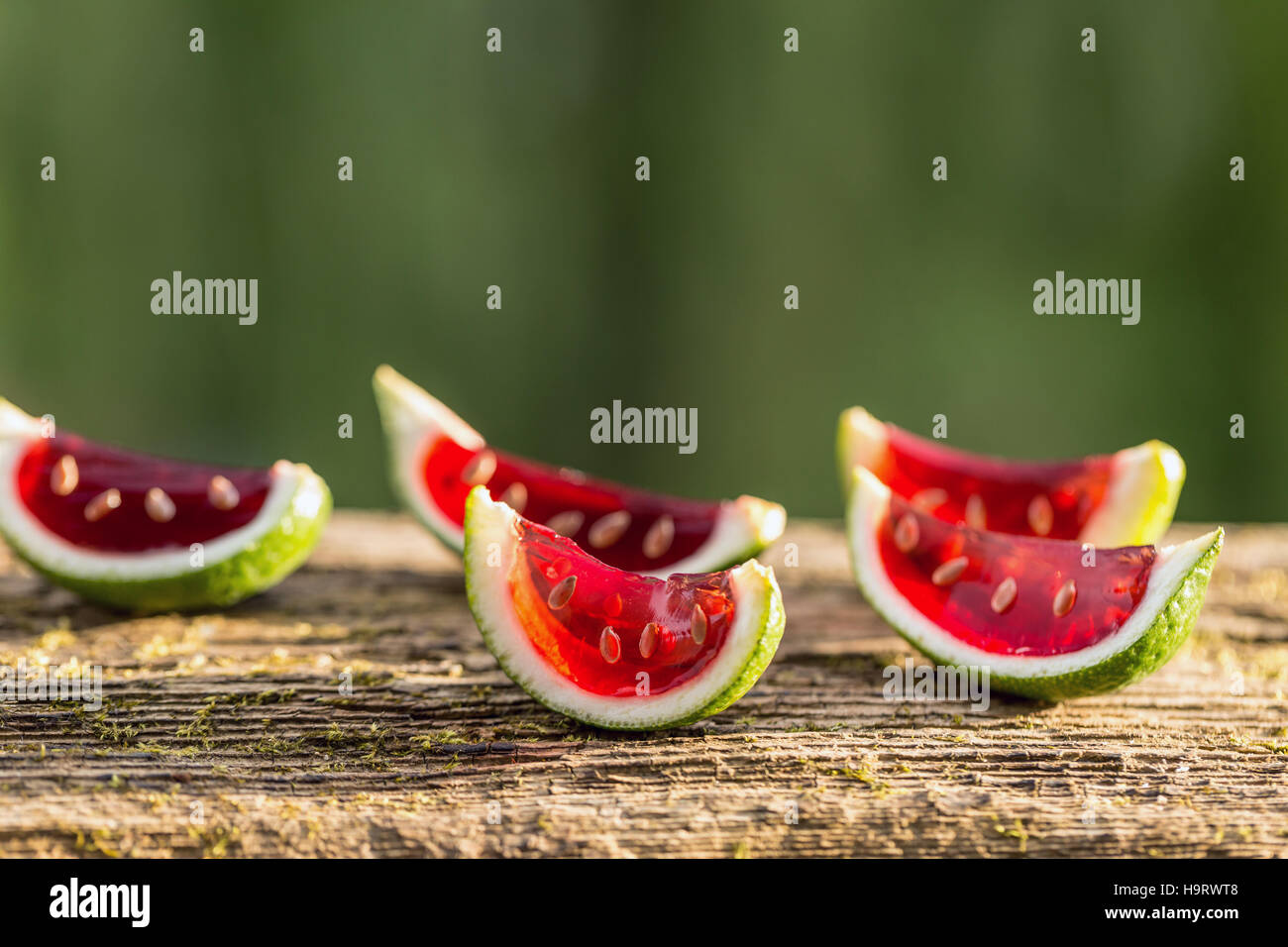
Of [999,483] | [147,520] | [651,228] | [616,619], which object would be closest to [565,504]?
[616,619]

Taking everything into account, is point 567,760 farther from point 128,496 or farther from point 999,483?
point 999,483

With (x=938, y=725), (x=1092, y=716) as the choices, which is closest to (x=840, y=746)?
(x=938, y=725)

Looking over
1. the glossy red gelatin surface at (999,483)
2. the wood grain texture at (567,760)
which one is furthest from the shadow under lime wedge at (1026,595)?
the glossy red gelatin surface at (999,483)

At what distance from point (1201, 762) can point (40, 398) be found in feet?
22.4

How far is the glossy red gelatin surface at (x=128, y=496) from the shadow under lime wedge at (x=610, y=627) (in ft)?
3.18

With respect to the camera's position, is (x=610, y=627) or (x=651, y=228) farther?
(x=651, y=228)

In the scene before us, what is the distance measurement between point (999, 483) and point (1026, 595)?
2.53ft

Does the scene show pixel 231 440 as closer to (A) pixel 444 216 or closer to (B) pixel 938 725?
(A) pixel 444 216

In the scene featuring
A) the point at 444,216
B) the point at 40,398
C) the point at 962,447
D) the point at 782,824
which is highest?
the point at 444,216

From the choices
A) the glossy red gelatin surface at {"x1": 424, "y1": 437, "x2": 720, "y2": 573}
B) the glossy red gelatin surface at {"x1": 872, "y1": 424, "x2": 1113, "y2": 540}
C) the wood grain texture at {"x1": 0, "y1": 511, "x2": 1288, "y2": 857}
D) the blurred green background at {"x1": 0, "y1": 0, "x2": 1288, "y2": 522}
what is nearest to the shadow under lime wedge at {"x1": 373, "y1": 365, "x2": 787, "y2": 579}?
the glossy red gelatin surface at {"x1": 424, "y1": 437, "x2": 720, "y2": 573}

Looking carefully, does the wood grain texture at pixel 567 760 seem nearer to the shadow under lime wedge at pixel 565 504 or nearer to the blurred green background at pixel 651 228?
the shadow under lime wedge at pixel 565 504

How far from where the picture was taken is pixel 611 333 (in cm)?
693

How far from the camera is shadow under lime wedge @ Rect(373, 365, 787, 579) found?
108 inches

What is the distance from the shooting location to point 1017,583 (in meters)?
2.39
